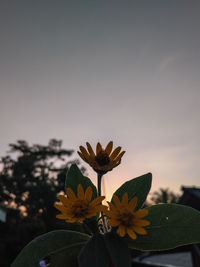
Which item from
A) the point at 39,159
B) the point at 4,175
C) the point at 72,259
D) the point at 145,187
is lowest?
the point at 72,259

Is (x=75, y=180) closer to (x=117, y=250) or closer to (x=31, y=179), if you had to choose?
(x=117, y=250)

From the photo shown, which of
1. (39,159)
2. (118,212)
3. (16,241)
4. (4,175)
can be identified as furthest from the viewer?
(39,159)

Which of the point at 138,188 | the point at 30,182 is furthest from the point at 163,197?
the point at 138,188

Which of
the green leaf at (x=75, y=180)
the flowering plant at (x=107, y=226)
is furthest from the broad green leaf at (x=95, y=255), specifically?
the green leaf at (x=75, y=180)

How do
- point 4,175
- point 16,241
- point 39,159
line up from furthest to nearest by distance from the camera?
point 39,159
point 4,175
point 16,241

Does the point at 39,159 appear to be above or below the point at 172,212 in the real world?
above

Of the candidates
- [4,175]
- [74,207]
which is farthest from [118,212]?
[4,175]

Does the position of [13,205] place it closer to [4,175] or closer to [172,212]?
[4,175]

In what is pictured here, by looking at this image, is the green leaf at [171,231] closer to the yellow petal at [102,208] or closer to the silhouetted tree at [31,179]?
the yellow petal at [102,208]
